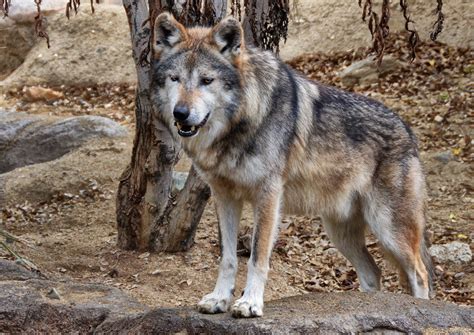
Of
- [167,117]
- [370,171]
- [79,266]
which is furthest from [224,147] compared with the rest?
[79,266]

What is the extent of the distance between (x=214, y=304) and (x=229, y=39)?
1.68m

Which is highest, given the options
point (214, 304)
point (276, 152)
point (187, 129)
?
point (187, 129)

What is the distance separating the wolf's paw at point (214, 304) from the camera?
5031 mm

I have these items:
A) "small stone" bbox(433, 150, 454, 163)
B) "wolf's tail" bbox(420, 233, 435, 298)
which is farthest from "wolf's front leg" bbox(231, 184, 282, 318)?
"small stone" bbox(433, 150, 454, 163)

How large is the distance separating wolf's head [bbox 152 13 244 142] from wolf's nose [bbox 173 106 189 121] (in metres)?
0.04

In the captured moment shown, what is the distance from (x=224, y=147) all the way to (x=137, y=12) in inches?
105

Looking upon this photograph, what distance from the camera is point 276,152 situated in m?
5.23

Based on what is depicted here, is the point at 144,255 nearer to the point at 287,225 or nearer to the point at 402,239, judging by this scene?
the point at 287,225

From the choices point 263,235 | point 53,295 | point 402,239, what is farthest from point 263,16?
point 53,295

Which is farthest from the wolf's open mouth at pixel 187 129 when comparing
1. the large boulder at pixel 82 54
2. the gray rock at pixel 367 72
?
the large boulder at pixel 82 54

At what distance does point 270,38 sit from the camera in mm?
7273

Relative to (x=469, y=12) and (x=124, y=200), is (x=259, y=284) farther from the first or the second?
(x=469, y=12)

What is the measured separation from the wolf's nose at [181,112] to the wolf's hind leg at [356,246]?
1.91 m

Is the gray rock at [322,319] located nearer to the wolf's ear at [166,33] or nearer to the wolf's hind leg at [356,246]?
the wolf's hind leg at [356,246]
